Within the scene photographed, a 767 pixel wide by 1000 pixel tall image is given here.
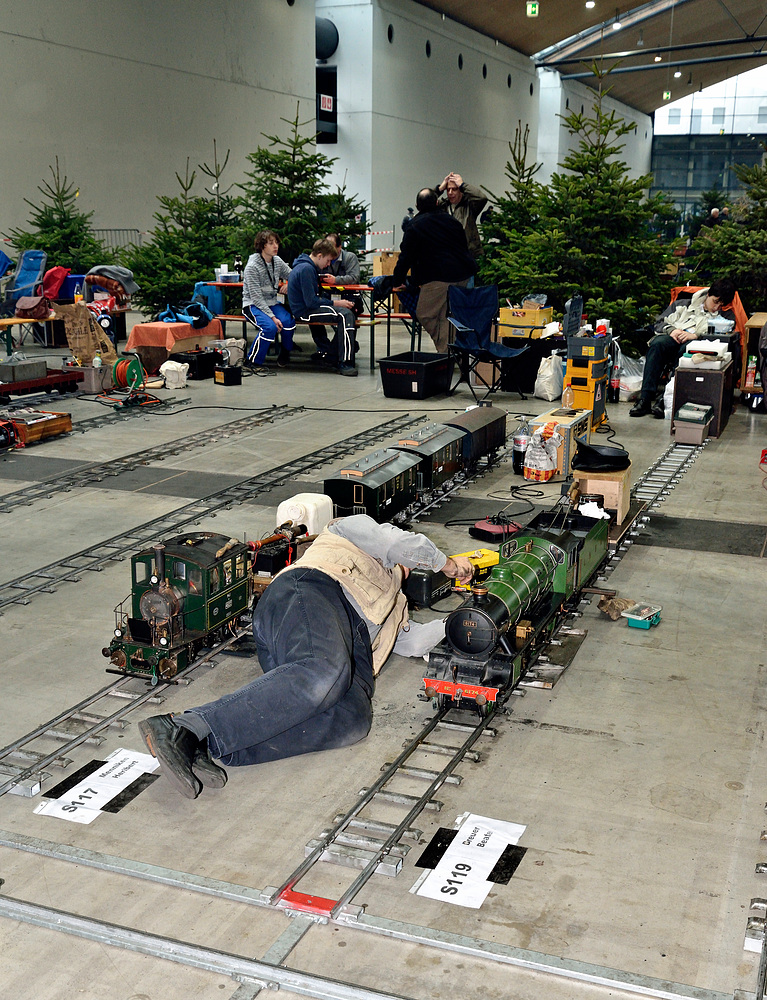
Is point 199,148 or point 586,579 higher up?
point 199,148

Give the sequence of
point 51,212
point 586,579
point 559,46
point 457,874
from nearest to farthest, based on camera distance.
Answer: point 457,874, point 586,579, point 51,212, point 559,46

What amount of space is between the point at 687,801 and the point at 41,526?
18.3ft

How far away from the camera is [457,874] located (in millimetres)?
3820

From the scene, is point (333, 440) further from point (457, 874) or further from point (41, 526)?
point (457, 874)

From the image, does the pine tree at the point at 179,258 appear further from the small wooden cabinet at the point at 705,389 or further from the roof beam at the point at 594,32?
the roof beam at the point at 594,32

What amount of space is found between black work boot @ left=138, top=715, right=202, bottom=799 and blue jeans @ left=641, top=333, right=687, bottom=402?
30.4ft

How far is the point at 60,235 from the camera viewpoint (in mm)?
18094

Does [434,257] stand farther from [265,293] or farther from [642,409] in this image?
[642,409]

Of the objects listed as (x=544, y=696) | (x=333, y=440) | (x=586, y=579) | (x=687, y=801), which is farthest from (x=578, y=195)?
(x=687, y=801)

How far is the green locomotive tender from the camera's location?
5.30m

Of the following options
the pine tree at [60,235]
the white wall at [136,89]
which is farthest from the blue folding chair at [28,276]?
the white wall at [136,89]

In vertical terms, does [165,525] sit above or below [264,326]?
below

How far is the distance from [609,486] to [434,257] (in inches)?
267

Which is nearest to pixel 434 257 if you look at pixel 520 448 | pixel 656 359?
pixel 656 359
